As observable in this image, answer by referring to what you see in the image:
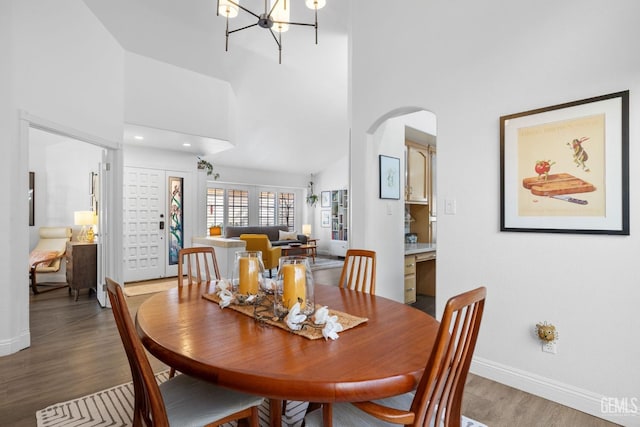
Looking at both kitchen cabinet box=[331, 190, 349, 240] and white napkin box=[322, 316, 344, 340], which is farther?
kitchen cabinet box=[331, 190, 349, 240]

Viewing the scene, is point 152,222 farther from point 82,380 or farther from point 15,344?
point 82,380

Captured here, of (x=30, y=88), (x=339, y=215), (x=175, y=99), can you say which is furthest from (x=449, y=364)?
(x=339, y=215)

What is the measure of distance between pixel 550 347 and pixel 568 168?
1.11 meters

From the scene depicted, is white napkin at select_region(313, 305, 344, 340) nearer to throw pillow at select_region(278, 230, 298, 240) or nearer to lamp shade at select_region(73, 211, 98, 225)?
lamp shade at select_region(73, 211, 98, 225)

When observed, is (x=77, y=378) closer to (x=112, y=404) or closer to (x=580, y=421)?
(x=112, y=404)

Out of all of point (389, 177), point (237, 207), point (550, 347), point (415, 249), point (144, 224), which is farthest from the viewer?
point (237, 207)

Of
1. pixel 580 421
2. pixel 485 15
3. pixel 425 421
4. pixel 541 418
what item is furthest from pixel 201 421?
pixel 485 15

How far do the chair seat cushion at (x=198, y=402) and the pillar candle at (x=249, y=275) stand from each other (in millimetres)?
429

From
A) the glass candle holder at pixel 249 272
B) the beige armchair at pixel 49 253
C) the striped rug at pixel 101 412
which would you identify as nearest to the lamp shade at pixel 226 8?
the glass candle holder at pixel 249 272

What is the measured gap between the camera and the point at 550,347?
208 cm

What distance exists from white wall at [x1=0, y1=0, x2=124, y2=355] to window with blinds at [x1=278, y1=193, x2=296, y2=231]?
20.8 feet

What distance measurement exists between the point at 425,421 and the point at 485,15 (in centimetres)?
257

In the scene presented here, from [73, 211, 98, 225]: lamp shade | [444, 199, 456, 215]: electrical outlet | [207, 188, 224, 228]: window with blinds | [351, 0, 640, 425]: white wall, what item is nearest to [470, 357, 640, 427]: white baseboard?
[351, 0, 640, 425]: white wall

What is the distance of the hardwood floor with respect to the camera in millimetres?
1908
